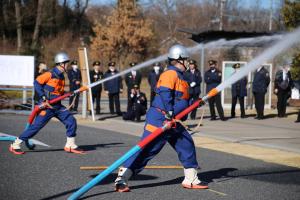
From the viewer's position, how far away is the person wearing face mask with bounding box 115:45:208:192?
811cm

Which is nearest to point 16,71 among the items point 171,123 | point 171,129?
point 171,129

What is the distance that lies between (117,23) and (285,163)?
35.4m

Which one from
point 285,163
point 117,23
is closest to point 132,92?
point 285,163

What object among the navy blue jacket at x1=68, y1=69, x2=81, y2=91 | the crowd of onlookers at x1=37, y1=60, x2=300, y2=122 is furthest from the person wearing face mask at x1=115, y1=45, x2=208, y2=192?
the navy blue jacket at x1=68, y1=69, x2=81, y2=91

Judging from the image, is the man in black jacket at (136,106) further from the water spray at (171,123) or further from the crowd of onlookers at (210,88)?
the water spray at (171,123)

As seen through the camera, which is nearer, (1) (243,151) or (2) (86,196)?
(2) (86,196)

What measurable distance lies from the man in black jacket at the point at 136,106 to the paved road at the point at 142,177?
231 inches

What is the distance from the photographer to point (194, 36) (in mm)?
22906

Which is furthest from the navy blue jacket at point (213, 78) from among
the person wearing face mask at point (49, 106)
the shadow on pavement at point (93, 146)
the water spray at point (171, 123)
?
the water spray at point (171, 123)

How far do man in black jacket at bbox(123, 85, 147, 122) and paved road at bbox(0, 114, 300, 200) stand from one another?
231 inches

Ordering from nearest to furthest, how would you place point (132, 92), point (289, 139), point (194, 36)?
1. point (289, 139)
2. point (132, 92)
3. point (194, 36)

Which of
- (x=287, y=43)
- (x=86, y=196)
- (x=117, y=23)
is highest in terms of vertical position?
(x=117, y=23)

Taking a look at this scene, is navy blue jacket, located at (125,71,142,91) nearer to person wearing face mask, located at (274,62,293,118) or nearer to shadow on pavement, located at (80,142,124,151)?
person wearing face mask, located at (274,62,293,118)

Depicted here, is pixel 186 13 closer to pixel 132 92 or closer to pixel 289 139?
pixel 132 92
